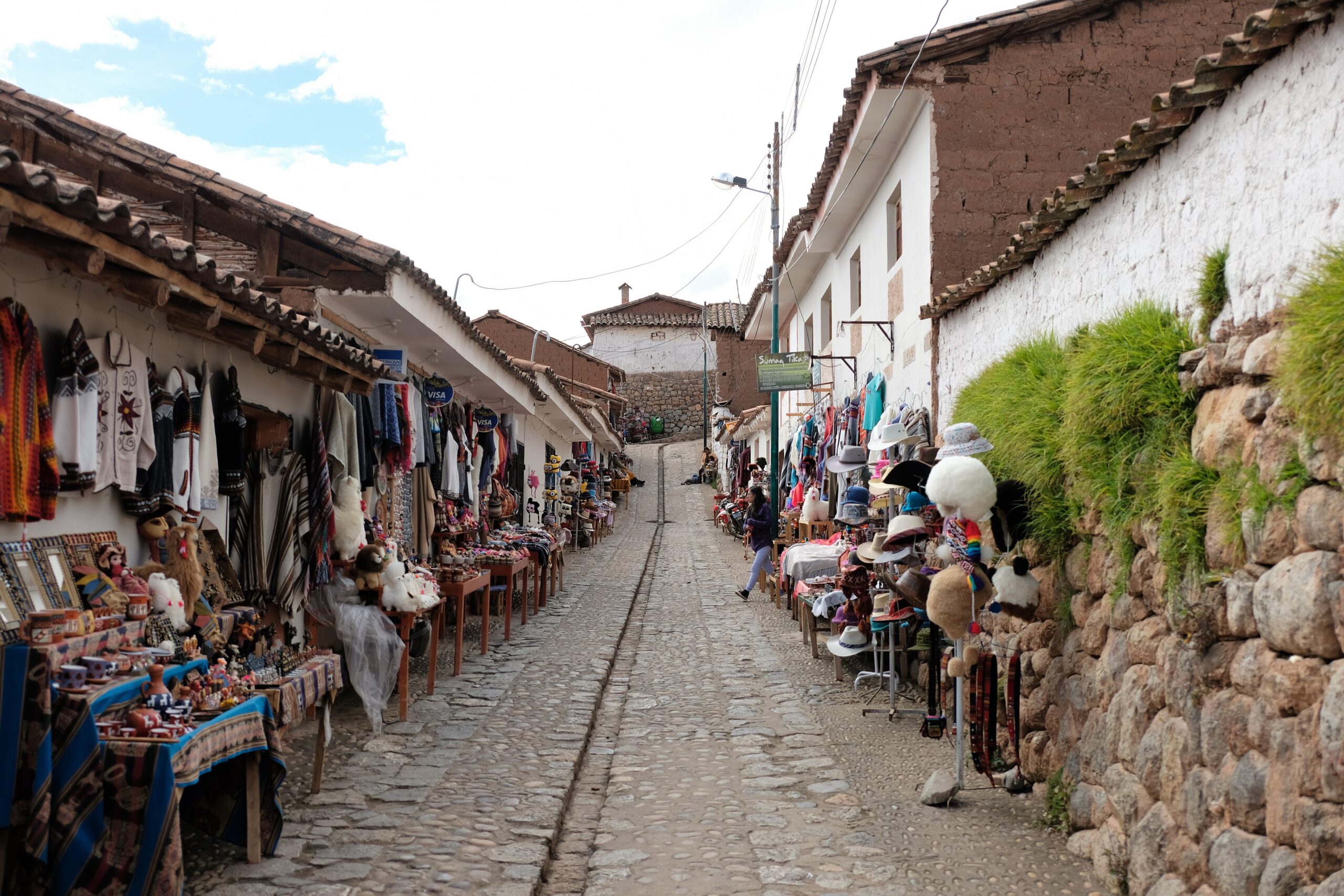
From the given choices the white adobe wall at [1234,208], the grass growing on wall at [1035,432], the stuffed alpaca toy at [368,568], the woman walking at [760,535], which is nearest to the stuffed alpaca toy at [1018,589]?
the grass growing on wall at [1035,432]

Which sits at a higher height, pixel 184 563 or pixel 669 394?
pixel 669 394

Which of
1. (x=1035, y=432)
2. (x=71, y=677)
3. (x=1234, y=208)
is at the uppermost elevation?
(x=1234, y=208)

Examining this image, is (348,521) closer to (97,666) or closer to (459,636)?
(459,636)

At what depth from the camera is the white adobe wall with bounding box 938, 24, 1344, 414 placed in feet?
11.9

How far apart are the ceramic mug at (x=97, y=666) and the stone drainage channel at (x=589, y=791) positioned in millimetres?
2091

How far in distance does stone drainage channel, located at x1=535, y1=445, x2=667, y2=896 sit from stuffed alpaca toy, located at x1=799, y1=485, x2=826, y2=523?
149 inches

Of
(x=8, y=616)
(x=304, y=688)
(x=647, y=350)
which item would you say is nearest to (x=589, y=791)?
(x=304, y=688)

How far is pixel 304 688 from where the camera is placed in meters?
5.50

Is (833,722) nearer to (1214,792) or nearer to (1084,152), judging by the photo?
(1214,792)

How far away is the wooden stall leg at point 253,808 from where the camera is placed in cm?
462

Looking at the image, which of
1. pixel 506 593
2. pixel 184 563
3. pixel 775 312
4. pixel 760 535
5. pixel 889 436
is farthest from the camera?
pixel 775 312

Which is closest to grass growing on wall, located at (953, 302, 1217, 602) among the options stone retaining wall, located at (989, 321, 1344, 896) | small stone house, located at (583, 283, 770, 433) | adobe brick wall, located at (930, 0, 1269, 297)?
stone retaining wall, located at (989, 321, 1344, 896)

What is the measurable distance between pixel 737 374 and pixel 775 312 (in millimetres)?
24393

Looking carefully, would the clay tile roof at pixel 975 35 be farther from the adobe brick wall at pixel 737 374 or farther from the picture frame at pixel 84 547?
the adobe brick wall at pixel 737 374
